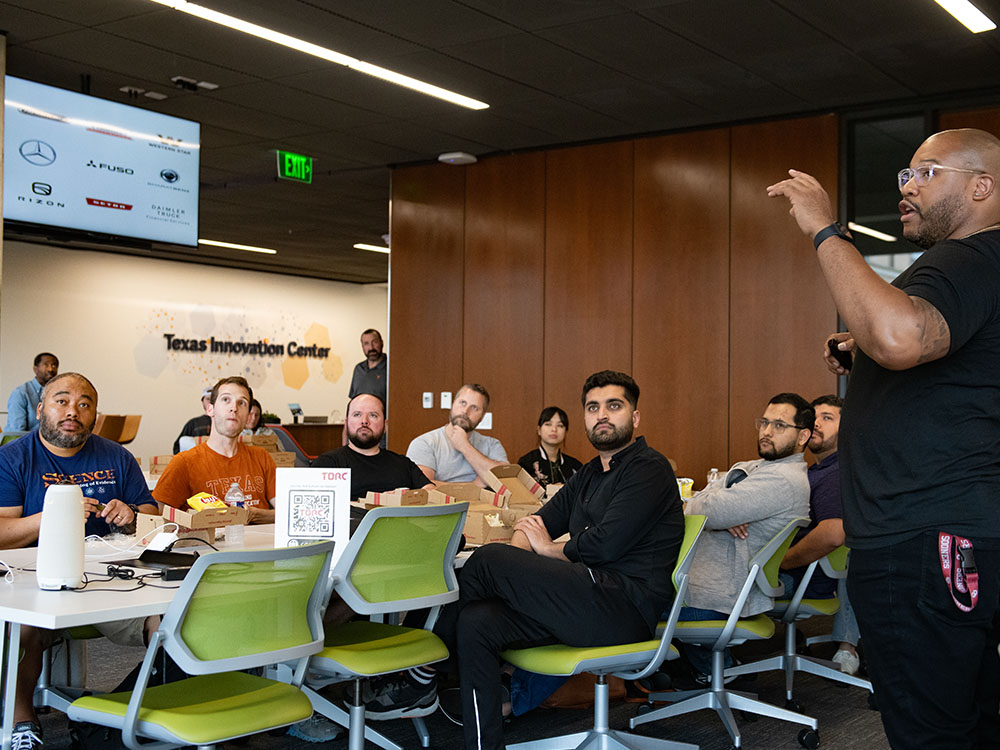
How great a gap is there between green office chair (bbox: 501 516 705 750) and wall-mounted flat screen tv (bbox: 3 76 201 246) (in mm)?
4071

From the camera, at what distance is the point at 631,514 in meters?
3.65

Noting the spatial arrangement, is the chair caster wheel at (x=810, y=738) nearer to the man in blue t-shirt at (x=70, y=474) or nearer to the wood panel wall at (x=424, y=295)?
the man in blue t-shirt at (x=70, y=474)

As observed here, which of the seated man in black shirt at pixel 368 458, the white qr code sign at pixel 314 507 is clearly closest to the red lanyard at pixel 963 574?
the white qr code sign at pixel 314 507

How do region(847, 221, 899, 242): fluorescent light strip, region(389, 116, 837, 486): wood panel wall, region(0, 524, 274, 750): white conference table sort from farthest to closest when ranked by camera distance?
region(389, 116, 837, 486): wood panel wall
region(847, 221, 899, 242): fluorescent light strip
region(0, 524, 274, 750): white conference table

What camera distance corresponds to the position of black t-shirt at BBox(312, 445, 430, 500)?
4.92 metres

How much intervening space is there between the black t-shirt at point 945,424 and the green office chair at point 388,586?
5.52 ft

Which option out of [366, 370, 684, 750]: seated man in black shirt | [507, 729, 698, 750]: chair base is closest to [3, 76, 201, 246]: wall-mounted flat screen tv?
[366, 370, 684, 750]: seated man in black shirt

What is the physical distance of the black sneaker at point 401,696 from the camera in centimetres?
388

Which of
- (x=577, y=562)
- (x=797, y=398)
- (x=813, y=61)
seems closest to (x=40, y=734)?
(x=577, y=562)

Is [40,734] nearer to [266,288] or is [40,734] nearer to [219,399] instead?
[219,399]

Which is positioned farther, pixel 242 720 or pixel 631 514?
pixel 631 514

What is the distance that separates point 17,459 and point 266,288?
13368 mm

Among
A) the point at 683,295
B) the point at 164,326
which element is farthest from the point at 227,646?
the point at 164,326

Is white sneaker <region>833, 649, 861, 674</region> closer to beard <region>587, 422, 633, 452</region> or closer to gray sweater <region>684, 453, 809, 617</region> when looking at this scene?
gray sweater <region>684, 453, 809, 617</region>
